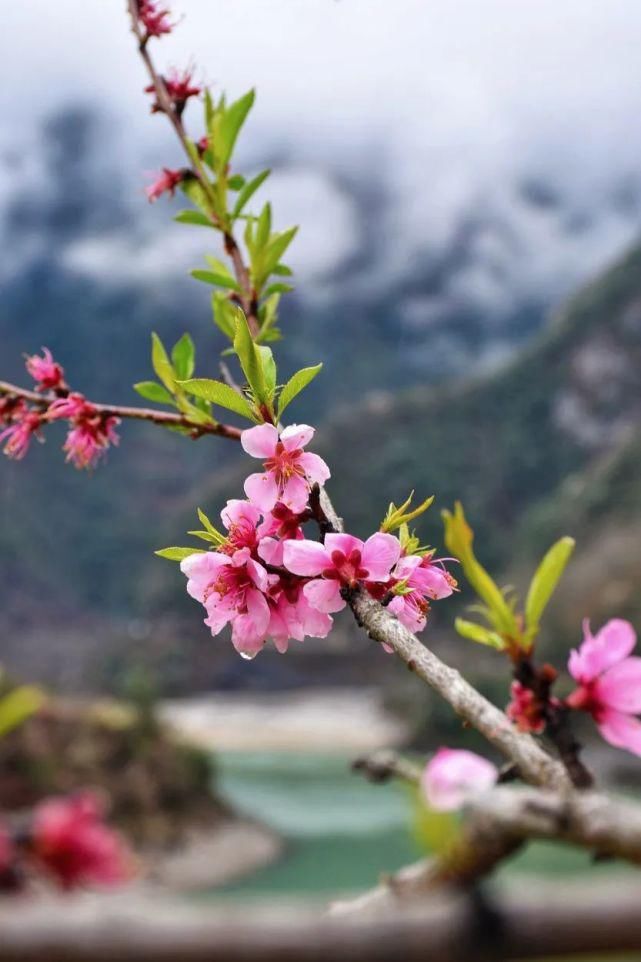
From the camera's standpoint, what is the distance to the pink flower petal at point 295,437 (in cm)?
41

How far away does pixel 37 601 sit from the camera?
37.0 metres

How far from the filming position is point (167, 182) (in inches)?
26.0

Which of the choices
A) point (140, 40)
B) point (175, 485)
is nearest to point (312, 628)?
point (140, 40)

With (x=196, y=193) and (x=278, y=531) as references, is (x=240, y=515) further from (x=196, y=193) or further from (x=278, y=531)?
(x=196, y=193)

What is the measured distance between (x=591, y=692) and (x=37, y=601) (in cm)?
3880

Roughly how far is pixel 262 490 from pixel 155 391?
18 cm

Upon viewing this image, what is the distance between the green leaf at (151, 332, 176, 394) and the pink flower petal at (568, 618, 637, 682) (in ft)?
1.02

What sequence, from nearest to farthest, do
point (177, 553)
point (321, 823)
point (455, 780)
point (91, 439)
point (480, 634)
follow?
point (455, 780) → point (480, 634) → point (177, 553) → point (91, 439) → point (321, 823)

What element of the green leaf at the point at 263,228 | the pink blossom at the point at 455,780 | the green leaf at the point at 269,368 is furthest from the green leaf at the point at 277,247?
the pink blossom at the point at 455,780

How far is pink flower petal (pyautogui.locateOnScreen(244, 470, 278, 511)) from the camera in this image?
40 cm

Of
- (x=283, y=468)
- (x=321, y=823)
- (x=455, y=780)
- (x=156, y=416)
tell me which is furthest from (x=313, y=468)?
(x=321, y=823)

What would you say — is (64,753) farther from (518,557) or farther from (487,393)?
(487,393)

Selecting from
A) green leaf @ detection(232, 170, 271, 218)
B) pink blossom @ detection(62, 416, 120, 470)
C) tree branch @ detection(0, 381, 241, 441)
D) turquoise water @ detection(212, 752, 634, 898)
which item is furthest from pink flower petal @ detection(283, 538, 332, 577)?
Result: turquoise water @ detection(212, 752, 634, 898)

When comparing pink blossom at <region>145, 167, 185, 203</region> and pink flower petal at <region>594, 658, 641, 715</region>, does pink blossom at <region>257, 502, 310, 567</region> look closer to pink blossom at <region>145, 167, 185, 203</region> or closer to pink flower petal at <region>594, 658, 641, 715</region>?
pink flower petal at <region>594, 658, 641, 715</region>
